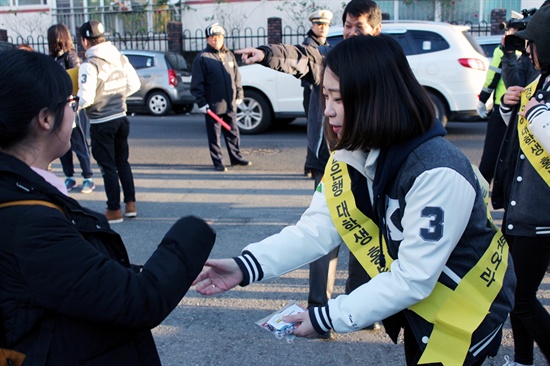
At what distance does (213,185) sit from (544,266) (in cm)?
530

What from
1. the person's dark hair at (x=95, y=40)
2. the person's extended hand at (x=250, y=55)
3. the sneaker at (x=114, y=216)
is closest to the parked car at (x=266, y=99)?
the person's dark hair at (x=95, y=40)

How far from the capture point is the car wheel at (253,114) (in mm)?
11320

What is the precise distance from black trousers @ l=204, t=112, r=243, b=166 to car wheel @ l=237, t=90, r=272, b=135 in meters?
2.69

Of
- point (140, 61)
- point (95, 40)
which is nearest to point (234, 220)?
point (95, 40)

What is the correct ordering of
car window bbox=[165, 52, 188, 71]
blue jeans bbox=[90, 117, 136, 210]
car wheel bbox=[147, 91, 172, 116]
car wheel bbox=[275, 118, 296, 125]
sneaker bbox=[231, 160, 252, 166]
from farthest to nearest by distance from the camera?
car window bbox=[165, 52, 188, 71]
car wheel bbox=[147, 91, 172, 116]
car wheel bbox=[275, 118, 296, 125]
sneaker bbox=[231, 160, 252, 166]
blue jeans bbox=[90, 117, 136, 210]

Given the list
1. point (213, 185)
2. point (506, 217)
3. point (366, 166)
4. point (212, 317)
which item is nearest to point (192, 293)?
point (212, 317)

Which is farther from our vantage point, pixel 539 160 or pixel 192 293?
pixel 192 293

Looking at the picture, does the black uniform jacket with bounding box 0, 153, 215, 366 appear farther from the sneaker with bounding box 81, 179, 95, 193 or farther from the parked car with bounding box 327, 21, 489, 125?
the parked car with bounding box 327, 21, 489, 125

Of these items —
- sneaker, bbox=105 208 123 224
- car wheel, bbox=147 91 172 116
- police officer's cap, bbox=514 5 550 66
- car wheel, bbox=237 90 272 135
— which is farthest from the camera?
car wheel, bbox=147 91 172 116

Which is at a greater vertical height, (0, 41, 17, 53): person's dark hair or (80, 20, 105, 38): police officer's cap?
(80, 20, 105, 38): police officer's cap

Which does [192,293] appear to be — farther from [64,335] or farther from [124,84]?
[64,335]

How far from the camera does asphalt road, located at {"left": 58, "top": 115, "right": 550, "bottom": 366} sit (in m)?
3.71

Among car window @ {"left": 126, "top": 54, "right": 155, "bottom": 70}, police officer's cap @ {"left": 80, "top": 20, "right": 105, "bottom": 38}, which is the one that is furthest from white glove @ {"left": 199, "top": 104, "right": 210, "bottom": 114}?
car window @ {"left": 126, "top": 54, "right": 155, "bottom": 70}

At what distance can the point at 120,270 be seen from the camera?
158 cm
